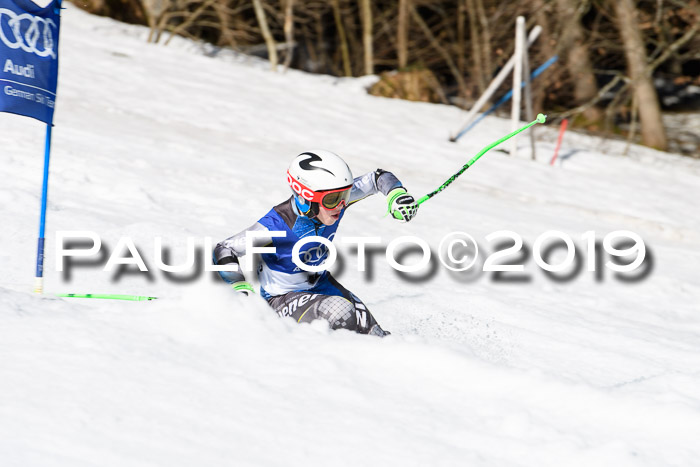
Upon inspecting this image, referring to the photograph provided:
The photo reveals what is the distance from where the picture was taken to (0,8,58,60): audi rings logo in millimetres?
4957

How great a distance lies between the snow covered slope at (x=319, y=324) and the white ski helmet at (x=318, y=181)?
0.83 m

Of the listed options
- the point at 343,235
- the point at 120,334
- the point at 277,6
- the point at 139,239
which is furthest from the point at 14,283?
the point at 277,6

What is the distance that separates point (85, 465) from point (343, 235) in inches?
226

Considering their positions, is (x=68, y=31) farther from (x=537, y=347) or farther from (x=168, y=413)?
(x=168, y=413)

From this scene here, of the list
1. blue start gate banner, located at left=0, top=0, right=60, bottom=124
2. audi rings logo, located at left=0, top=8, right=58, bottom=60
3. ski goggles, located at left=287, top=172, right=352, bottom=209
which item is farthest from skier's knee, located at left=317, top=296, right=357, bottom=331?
audi rings logo, located at left=0, top=8, right=58, bottom=60

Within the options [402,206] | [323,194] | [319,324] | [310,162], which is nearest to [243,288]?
[319,324]

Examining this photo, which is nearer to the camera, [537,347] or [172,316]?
[172,316]

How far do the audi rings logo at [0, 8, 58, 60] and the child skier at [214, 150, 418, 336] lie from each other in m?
1.78

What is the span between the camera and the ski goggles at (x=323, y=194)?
4781mm

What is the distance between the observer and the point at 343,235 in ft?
27.3

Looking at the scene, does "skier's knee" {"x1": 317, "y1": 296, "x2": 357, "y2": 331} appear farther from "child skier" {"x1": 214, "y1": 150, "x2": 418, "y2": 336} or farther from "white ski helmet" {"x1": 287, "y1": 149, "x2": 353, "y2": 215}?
"white ski helmet" {"x1": 287, "y1": 149, "x2": 353, "y2": 215}

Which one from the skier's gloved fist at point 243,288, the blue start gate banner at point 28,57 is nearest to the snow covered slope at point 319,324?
the skier's gloved fist at point 243,288

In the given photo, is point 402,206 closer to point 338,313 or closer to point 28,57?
point 338,313

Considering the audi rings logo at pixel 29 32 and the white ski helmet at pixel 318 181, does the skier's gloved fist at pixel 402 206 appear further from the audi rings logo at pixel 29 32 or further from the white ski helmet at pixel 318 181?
the audi rings logo at pixel 29 32
